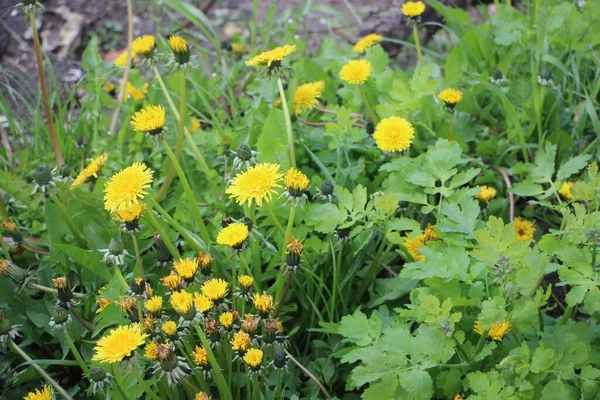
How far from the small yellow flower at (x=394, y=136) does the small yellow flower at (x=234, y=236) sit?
2.00ft

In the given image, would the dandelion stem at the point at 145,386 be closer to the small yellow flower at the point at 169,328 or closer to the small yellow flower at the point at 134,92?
the small yellow flower at the point at 169,328

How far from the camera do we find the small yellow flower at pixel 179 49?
183 centimetres

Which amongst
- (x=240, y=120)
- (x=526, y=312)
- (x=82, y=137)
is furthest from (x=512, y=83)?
(x=82, y=137)

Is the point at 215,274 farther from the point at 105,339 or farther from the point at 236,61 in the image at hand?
the point at 236,61

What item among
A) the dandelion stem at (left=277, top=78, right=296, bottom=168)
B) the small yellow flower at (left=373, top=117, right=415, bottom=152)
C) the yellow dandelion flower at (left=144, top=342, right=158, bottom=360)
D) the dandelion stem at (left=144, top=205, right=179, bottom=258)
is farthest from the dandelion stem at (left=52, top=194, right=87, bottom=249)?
the small yellow flower at (left=373, top=117, right=415, bottom=152)

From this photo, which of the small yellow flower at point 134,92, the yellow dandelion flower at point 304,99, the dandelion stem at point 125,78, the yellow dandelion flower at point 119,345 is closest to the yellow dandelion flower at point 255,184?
the yellow dandelion flower at point 119,345

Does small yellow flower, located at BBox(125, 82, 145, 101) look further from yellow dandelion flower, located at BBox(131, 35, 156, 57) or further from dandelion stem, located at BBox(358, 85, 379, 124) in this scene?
dandelion stem, located at BBox(358, 85, 379, 124)

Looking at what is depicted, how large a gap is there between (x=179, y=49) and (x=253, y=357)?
37.0 inches

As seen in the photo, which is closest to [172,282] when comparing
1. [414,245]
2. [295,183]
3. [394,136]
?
[295,183]

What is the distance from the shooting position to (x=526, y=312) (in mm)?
1435

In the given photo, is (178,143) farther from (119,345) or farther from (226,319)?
(119,345)

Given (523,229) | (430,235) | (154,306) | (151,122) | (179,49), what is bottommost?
(523,229)

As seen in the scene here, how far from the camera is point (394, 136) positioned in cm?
200

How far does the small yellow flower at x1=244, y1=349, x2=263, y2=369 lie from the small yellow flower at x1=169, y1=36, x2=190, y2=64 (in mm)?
912
